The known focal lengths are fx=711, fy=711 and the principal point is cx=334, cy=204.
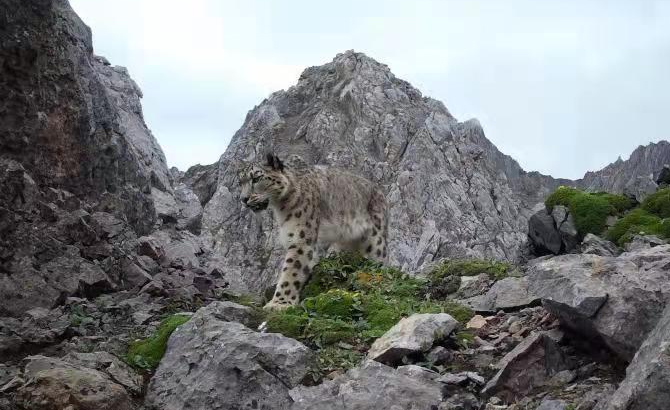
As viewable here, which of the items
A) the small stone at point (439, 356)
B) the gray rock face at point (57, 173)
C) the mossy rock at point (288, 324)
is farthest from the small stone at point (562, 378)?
the gray rock face at point (57, 173)

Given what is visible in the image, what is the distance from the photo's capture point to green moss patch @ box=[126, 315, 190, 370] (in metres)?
10.6

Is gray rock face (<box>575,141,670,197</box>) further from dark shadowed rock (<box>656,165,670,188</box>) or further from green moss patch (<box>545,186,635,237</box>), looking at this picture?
green moss patch (<box>545,186,635,237</box>)

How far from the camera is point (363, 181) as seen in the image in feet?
67.1

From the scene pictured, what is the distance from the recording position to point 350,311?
12297 mm

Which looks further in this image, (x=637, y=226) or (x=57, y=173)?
(x=637, y=226)

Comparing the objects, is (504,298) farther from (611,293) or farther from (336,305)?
(611,293)

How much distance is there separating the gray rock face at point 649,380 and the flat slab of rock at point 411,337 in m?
3.24

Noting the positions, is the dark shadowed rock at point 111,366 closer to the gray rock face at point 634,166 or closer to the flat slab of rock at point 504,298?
the flat slab of rock at point 504,298

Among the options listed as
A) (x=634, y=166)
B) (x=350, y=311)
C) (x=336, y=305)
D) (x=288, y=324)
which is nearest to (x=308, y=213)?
(x=336, y=305)

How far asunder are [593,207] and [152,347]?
31.1 meters

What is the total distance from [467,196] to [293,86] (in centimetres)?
3944

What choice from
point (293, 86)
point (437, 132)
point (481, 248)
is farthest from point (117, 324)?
point (293, 86)

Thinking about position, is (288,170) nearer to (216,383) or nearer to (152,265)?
(152,265)

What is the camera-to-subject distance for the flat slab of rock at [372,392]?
8297 millimetres
